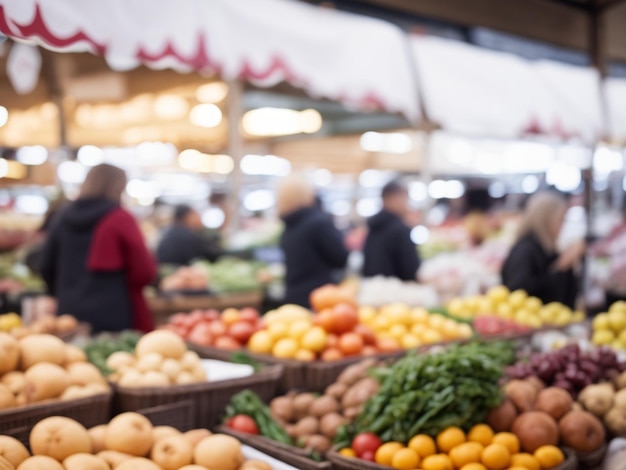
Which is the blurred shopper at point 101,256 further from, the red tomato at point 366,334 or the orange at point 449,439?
the orange at point 449,439

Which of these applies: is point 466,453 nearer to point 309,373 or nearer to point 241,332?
point 309,373

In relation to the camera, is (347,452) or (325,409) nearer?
(347,452)

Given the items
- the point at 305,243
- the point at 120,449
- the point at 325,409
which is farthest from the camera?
the point at 305,243

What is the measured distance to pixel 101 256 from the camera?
14.8ft

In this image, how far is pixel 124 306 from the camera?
473cm

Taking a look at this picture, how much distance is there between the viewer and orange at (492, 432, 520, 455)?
2410mm

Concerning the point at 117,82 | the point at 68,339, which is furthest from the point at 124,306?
the point at 117,82

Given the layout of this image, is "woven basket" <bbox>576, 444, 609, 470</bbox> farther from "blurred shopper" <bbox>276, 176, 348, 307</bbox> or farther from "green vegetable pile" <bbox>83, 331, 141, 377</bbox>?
"blurred shopper" <bbox>276, 176, 348, 307</bbox>

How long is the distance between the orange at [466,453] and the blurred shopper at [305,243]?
3163 mm

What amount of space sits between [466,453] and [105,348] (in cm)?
187

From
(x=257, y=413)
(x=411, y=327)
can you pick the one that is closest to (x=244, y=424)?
(x=257, y=413)

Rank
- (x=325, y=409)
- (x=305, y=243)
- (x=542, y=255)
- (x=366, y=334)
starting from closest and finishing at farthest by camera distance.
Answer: (x=325, y=409) < (x=366, y=334) < (x=542, y=255) < (x=305, y=243)

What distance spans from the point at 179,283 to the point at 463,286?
3.06 m

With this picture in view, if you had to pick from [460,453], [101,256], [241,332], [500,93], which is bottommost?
[460,453]
